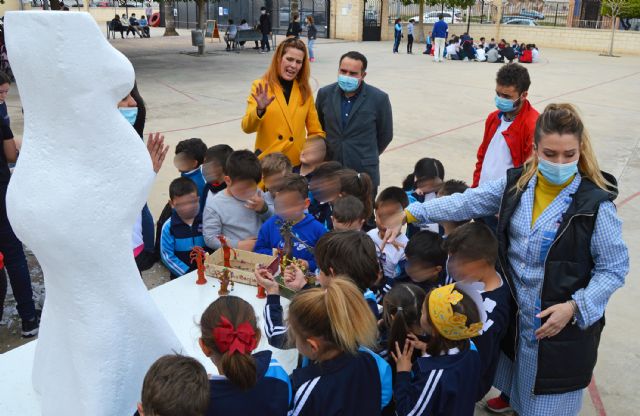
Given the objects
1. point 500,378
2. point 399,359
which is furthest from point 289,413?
point 500,378

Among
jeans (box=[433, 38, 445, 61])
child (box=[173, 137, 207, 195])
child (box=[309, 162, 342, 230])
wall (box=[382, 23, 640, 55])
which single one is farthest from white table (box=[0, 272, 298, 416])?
wall (box=[382, 23, 640, 55])

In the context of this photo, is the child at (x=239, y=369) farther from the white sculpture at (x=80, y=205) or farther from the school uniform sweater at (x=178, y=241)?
the school uniform sweater at (x=178, y=241)

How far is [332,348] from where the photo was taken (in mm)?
1985

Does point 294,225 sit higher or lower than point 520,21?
lower

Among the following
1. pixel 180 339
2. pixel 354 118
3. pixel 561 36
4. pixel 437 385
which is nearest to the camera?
pixel 437 385

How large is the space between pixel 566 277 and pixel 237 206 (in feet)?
6.60

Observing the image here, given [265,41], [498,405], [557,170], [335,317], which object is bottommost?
[498,405]

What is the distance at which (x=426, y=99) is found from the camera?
12625mm

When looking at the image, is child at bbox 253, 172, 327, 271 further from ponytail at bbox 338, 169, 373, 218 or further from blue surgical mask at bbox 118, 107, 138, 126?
blue surgical mask at bbox 118, 107, 138, 126

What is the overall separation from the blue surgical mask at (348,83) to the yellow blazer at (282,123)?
10.7 inches

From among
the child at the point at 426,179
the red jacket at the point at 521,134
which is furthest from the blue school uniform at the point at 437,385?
the red jacket at the point at 521,134

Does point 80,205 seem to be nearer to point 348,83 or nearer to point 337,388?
point 337,388

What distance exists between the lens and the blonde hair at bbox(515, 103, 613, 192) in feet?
7.68

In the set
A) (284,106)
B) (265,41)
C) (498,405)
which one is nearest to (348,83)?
(284,106)
